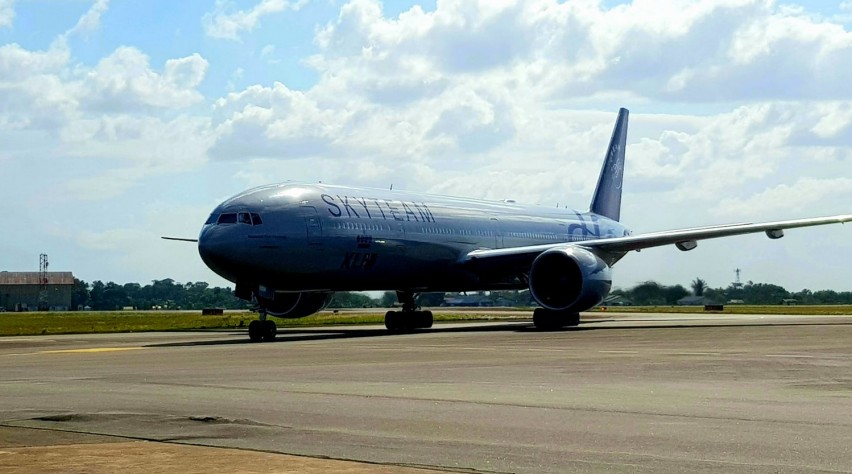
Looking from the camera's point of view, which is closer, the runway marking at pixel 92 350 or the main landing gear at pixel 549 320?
the runway marking at pixel 92 350

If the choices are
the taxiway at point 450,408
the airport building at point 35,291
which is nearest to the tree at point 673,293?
the taxiway at point 450,408

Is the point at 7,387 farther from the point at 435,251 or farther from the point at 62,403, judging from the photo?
the point at 435,251

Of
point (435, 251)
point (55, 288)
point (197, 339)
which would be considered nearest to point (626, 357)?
point (197, 339)

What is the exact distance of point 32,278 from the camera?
620 ft

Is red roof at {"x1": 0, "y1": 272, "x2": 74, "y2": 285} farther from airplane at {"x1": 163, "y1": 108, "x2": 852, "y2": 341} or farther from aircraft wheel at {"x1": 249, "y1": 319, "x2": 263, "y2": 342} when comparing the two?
aircraft wheel at {"x1": 249, "y1": 319, "x2": 263, "y2": 342}

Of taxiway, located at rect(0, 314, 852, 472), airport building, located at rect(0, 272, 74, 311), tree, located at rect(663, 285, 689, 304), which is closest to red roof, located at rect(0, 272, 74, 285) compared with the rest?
airport building, located at rect(0, 272, 74, 311)

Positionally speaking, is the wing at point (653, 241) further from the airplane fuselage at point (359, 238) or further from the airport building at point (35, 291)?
the airport building at point (35, 291)

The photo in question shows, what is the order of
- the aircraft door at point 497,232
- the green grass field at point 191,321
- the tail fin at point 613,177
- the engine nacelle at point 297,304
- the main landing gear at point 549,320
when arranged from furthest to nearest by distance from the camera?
the tail fin at point 613,177 < the green grass field at point 191,321 < the aircraft door at point 497,232 < the engine nacelle at point 297,304 < the main landing gear at point 549,320

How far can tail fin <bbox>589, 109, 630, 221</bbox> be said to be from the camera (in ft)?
187

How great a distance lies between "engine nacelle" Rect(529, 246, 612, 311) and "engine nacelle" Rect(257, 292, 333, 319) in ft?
24.2

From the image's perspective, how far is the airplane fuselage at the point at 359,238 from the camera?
113 feet

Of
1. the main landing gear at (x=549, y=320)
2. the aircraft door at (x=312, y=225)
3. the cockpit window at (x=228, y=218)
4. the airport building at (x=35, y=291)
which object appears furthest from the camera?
the airport building at (x=35, y=291)

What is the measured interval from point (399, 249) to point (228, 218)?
706 centimetres

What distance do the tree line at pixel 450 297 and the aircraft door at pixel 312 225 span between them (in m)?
3.15
